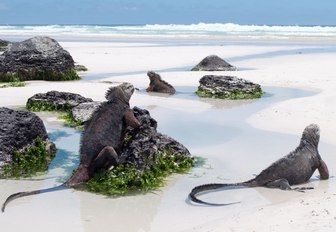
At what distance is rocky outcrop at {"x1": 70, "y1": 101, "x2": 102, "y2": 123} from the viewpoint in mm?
10047

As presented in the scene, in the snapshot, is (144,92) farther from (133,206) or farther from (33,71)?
(133,206)

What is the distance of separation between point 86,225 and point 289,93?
1009cm

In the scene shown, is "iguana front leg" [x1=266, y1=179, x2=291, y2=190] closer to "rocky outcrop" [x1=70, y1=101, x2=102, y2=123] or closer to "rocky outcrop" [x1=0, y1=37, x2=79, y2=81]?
"rocky outcrop" [x1=70, y1=101, x2=102, y2=123]

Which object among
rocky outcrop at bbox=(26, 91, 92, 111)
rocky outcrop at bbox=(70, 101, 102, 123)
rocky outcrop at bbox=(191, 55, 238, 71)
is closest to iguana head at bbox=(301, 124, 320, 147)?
rocky outcrop at bbox=(70, 101, 102, 123)

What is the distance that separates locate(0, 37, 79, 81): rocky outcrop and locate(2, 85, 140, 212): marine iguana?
10.2m

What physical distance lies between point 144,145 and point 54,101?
5.45 metres

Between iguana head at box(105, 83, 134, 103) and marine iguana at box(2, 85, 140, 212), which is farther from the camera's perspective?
iguana head at box(105, 83, 134, 103)

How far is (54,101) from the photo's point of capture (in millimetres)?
11664

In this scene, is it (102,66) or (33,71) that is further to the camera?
(102,66)

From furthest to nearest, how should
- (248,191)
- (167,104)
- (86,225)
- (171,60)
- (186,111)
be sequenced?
(171,60)
(167,104)
(186,111)
(248,191)
(86,225)

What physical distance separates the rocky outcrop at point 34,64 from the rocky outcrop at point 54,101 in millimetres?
5483

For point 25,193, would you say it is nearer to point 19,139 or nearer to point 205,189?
point 19,139

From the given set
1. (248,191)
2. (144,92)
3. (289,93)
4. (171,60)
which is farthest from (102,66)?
(248,191)

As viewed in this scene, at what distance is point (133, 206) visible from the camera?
5.71 m
